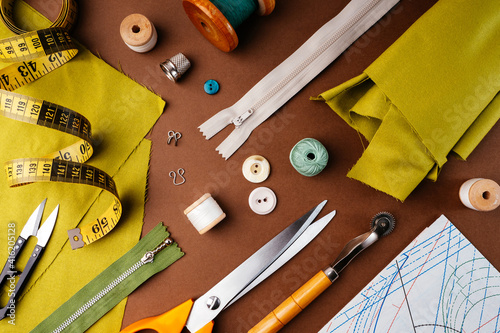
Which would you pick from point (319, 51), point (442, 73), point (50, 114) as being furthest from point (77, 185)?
point (442, 73)

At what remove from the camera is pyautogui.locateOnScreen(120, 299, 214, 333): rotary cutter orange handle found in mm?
1733

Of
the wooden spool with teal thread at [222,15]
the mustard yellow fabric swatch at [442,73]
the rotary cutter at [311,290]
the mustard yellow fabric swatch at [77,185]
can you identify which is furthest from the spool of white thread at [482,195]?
the mustard yellow fabric swatch at [77,185]

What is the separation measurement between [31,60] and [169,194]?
1.07m

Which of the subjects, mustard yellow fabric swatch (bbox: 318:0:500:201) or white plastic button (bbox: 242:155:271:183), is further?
white plastic button (bbox: 242:155:271:183)

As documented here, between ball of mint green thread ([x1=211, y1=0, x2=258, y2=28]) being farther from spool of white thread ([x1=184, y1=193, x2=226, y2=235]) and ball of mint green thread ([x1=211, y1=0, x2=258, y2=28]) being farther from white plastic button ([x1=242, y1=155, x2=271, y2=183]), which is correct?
spool of white thread ([x1=184, y1=193, x2=226, y2=235])

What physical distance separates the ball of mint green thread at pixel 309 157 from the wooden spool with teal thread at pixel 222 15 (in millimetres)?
618

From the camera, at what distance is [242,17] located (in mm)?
1704

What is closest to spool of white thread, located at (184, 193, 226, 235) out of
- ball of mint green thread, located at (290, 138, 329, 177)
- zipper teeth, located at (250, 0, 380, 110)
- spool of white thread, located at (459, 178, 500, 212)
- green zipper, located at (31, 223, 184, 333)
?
green zipper, located at (31, 223, 184, 333)

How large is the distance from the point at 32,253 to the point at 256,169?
50.7 inches

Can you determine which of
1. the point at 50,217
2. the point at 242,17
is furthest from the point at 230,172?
the point at 50,217

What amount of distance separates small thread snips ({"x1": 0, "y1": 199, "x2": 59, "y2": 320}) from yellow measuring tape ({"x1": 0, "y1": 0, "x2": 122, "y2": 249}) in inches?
6.2

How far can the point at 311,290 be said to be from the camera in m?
1.71

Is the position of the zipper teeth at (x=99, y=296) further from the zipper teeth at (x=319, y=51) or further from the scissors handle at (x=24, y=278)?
the zipper teeth at (x=319, y=51)

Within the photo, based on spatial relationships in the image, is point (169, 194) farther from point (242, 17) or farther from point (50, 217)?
point (242, 17)
